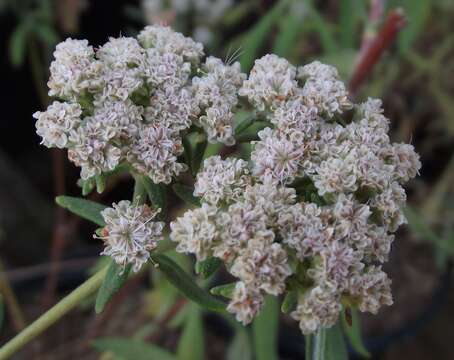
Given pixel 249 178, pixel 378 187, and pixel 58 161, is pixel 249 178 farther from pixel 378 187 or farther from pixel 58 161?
pixel 58 161

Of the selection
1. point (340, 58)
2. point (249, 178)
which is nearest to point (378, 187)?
point (249, 178)

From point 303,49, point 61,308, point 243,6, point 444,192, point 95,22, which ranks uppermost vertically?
point 95,22

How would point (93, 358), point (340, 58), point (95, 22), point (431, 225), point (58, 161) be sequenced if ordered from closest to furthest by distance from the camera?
point (340, 58) → point (58, 161) → point (93, 358) → point (431, 225) → point (95, 22)

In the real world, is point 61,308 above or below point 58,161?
below

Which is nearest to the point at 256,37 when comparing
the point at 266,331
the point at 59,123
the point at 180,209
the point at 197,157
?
the point at 180,209

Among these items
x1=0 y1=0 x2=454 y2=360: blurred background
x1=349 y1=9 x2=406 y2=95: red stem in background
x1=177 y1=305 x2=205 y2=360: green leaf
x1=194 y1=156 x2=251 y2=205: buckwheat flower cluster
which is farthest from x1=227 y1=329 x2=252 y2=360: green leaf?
x1=194 y1=156 x2=251 y2=205: buckwheat flower cluster

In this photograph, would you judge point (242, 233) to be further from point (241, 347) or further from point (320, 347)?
point (241, 347)

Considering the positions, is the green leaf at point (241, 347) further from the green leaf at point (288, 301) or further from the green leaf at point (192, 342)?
the green leaf at point (288, 301)
